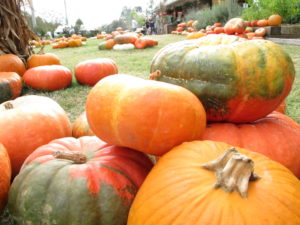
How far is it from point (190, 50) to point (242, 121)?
461 mm

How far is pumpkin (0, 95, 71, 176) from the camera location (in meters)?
1.81

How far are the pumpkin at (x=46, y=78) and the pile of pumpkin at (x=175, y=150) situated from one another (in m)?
2.42

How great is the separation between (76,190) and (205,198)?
0.52 metres

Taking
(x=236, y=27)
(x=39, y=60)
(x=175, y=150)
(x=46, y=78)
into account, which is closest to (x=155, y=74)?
(x=175, y=150)

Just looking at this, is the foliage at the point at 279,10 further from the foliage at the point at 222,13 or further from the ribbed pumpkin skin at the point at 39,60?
the ribbed pumpkin skin at the point at 39,60

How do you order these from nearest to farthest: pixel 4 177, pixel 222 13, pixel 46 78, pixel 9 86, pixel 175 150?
pixel 175 150, pixel 4 177, pixel 9 86, pixel 46 78, pixel 222 13

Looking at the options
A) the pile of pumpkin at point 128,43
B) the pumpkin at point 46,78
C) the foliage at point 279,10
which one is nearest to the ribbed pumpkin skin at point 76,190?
the pumpkin at point 46,78

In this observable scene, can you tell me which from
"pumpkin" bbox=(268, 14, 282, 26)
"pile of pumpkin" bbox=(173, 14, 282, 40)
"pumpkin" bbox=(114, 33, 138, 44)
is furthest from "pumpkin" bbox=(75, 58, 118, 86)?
"pumpkin" bbox=(268, 14, 282, 26)

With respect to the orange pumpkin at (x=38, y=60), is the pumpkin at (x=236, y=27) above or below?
above

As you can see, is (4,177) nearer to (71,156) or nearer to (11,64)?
(71,156)

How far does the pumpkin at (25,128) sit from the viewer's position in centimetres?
181

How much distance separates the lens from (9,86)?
377cm

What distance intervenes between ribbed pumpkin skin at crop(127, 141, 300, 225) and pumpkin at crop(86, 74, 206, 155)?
0.12 meters

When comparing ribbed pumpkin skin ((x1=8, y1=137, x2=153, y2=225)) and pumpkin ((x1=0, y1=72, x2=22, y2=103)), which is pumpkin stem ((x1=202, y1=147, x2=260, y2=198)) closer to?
ribbed pumpkin skin ((x1=8, y1=137, x2=153, y2=225))
